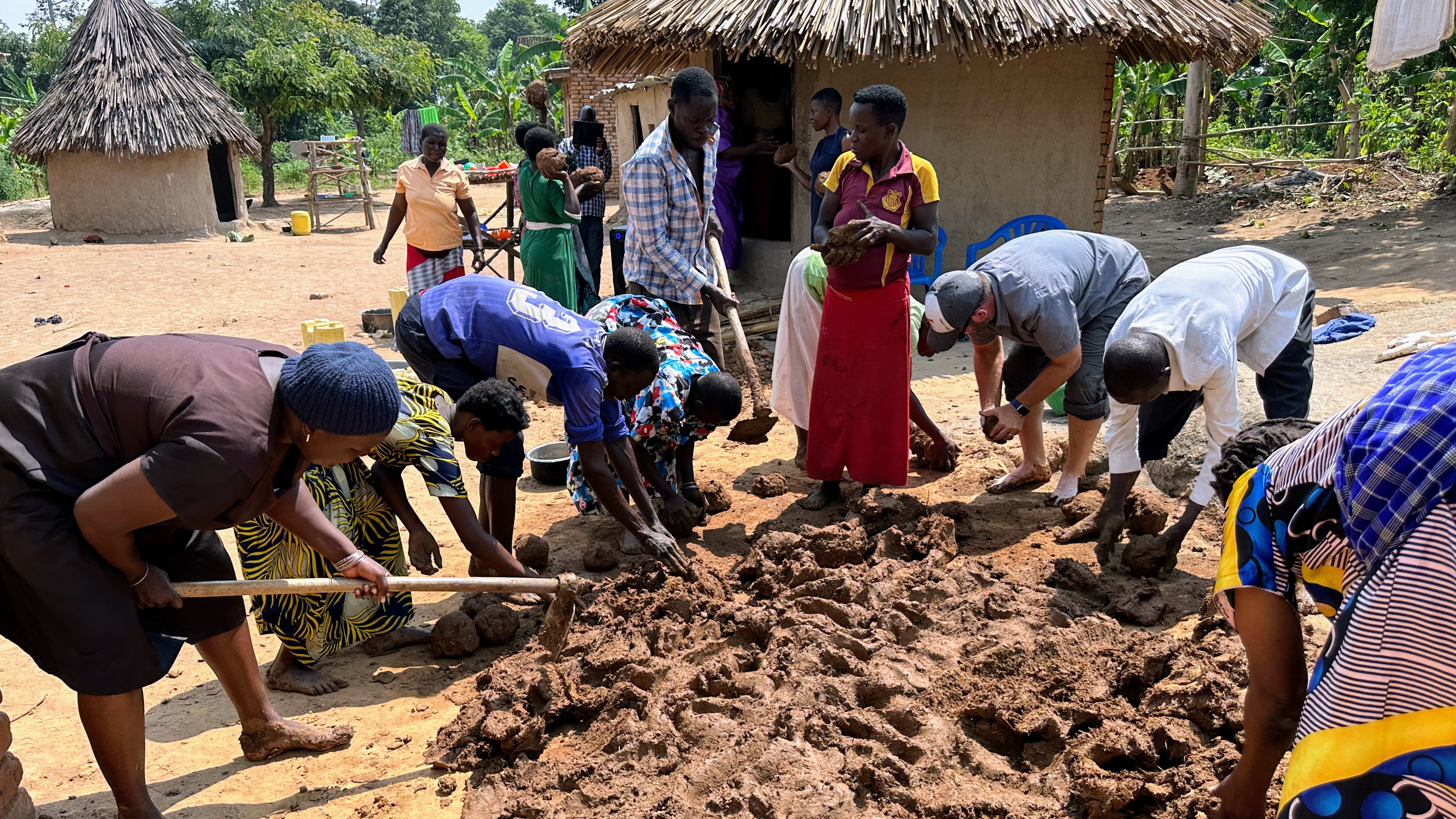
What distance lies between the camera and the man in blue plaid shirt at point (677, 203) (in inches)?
178

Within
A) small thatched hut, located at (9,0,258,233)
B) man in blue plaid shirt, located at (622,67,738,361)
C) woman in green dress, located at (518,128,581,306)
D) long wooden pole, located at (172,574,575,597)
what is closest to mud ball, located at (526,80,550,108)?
woman in green dress, located at (518,128,581,306)

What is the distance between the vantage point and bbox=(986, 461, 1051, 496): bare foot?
477cm

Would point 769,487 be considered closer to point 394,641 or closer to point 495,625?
point 495,625

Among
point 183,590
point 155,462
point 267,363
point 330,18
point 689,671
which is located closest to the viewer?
point 155,462

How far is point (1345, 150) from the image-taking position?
1500 centimetres

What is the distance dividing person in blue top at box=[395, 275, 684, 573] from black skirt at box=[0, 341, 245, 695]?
4.15ft

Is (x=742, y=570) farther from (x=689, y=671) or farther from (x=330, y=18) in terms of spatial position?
(x=330, y=18)

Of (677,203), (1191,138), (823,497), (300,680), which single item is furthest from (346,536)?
(1191,138)

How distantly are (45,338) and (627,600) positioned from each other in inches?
304

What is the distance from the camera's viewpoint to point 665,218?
476cm

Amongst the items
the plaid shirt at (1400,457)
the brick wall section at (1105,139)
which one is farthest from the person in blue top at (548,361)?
the brick wall section at (1105,139)

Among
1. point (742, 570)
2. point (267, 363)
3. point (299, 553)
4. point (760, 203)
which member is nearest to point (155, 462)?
point (267, 363)

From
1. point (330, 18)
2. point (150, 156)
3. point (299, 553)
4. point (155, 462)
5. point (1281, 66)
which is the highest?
point (330, 18)

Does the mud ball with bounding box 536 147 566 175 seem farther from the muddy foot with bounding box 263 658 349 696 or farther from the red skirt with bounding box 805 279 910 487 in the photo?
the muddy foot with bounding box 263 658 349 696
